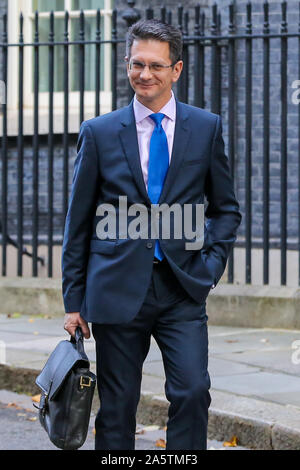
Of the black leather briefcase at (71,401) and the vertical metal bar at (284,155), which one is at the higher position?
the vertical metal bar at (284,155)

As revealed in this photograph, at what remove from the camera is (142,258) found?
3.91 metres

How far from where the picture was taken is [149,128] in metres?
4.00

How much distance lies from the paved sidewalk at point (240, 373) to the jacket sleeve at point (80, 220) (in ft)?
5.32

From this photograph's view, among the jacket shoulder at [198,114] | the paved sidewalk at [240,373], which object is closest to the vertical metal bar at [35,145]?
the paved sidewalk at [240,373]

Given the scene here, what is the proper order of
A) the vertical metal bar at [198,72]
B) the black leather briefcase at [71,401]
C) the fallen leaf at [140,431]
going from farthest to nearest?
the vertical metal bar at [198,72] → the fallen leaf at [140,431] → the black leather briefcase at [71,401]

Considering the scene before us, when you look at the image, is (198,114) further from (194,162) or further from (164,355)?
(164,355)

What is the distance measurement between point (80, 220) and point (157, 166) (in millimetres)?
347

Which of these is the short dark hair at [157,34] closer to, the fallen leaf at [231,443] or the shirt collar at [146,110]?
the shirt collar at [146,110]

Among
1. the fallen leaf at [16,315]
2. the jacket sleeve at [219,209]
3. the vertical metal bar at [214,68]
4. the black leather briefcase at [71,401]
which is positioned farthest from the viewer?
the fallen leaf at [16,315]

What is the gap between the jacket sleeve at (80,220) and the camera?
394cm

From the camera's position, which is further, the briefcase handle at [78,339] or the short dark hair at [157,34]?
the briefcase handle at [78,339]

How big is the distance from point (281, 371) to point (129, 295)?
2811mm

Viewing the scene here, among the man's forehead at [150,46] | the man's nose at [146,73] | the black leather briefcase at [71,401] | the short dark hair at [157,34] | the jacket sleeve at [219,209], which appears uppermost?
the short dark hair at [157,34]
